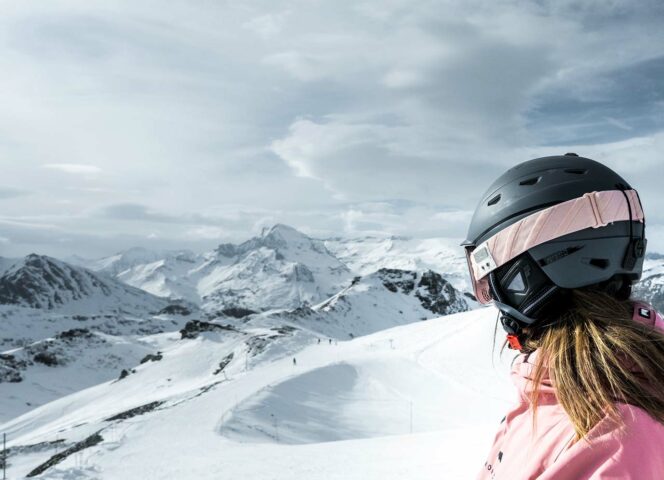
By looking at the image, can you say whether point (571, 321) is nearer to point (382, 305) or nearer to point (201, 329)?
point (201, 329)

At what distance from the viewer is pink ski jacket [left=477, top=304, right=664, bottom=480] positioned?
1493 millimetres

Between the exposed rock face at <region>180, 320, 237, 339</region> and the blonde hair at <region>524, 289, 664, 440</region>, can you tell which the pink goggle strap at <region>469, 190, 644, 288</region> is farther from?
the exposed rock face at <region>180, 320, 237, 339</region>

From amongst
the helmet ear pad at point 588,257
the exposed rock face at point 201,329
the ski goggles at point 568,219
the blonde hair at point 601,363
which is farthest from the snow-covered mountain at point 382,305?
the blonde hair at point 601,363

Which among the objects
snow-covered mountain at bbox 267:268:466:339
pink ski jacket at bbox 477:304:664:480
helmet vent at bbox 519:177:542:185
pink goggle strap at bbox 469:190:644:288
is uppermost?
helmet vent at bbox 519:177:542:185

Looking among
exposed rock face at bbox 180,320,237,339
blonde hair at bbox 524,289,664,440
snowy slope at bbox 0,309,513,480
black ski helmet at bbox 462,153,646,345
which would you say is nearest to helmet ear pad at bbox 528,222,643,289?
black ski helmet at bbox 462,153,646,345

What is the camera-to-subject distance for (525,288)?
2.36 m

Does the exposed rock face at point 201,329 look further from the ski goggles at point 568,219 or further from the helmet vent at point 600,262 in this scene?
the helmet vent at point 600,262

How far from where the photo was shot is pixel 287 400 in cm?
3152

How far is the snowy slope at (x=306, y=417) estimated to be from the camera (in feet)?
46.2

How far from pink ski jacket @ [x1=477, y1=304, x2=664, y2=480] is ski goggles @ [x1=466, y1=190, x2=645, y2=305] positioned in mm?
473

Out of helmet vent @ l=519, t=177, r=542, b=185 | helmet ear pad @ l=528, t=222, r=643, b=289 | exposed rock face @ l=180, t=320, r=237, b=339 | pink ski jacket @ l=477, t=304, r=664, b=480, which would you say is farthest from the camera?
exposed rock face @ l=180, t=320, r=237, b=339

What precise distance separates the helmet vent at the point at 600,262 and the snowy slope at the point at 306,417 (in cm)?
1005

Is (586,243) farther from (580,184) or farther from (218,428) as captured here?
(218,428)

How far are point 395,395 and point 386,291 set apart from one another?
139739 mm
